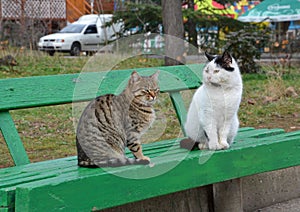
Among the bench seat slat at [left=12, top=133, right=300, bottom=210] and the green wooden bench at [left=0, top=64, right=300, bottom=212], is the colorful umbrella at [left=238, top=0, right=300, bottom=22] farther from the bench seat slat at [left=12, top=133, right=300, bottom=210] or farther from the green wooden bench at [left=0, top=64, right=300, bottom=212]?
the bench seat slat at [left=12, top=133, right=300, bottom=210]

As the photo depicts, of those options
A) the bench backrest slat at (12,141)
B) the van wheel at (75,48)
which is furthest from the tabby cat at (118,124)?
the van wheel at (75,48)

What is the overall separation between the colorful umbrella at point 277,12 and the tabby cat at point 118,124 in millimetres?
15659

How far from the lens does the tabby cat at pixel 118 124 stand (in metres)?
3.04

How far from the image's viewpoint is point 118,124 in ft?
10.1

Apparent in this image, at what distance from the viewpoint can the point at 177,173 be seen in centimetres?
309

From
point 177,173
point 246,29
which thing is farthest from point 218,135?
point 246,29

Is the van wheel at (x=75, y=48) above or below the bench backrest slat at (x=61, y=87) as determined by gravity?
below

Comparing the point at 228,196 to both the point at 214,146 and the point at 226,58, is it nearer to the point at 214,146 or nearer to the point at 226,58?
the point at 214,146

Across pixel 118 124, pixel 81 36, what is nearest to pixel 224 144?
pixel 118 124

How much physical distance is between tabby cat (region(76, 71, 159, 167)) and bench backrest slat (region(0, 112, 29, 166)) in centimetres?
61

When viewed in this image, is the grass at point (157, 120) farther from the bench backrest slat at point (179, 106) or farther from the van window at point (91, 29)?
the van window at point (91, 29)

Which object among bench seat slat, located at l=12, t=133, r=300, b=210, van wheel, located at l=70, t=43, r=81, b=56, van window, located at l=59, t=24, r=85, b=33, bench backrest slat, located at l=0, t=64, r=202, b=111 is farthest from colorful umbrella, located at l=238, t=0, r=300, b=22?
bench seat slat, located at l=12, t=133, r=300, b=210

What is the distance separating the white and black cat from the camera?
11.2 ft

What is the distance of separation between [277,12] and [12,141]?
15.9 metres
